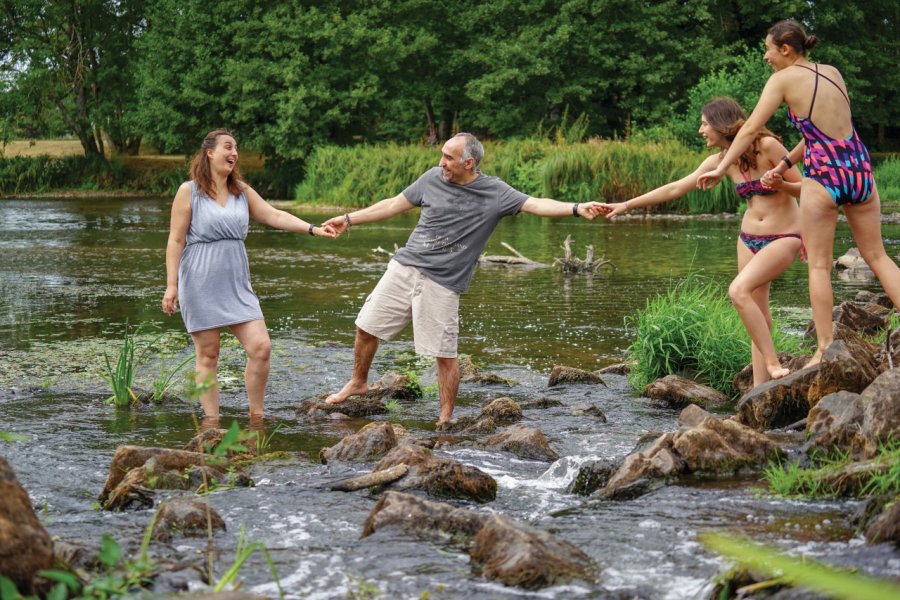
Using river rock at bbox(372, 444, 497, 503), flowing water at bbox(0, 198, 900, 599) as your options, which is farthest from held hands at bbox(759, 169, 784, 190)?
river rock at bbox(372, 444, 497, 503)

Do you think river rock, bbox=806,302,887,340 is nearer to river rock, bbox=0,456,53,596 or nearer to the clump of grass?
the clump of grass

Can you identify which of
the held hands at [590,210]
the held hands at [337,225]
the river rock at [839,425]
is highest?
the held hands at [590,210]

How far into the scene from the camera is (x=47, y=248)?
23.5m

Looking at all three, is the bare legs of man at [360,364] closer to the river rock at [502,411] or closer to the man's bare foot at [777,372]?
the river rock at [502,411]

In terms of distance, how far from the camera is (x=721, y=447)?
6496mm

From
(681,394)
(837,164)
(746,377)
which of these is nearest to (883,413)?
(837,164)

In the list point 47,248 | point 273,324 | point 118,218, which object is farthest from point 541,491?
point 118,218

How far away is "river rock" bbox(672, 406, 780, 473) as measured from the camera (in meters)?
6.41

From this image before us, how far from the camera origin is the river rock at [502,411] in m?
8.23

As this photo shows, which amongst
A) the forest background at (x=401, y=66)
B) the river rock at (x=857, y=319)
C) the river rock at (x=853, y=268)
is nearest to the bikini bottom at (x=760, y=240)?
the river rock at (x=857, y=319)

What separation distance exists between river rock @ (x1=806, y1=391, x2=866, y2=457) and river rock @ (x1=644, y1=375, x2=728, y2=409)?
6.54ft

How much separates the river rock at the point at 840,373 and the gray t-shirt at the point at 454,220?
234cm

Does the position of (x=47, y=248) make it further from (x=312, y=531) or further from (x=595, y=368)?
(x=312, y=531)

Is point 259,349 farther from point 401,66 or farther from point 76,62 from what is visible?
point 76,62
